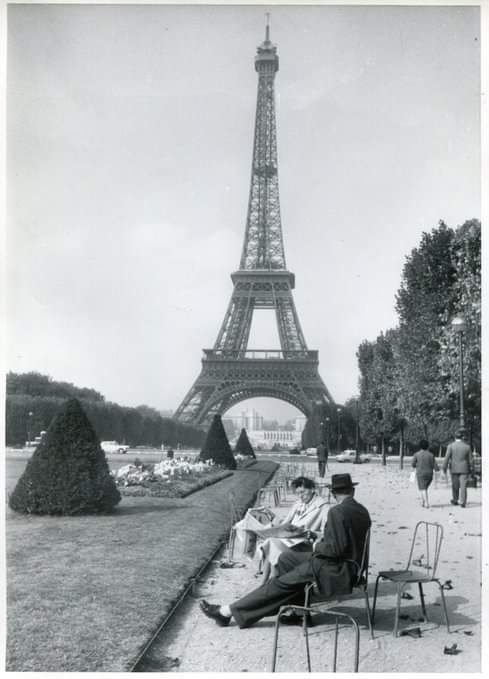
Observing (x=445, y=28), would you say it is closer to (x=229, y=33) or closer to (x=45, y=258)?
(x=229, y=33)

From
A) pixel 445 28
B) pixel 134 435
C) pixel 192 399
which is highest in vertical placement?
pixel 445 28

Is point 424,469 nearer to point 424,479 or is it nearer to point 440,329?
point 424,479

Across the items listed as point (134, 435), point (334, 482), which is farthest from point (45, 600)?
point (134, 435)

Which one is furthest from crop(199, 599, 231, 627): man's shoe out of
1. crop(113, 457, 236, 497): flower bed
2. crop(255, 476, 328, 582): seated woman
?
crop(113, 457, 236, 497): flower bed

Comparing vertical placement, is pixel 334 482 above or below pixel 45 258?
below

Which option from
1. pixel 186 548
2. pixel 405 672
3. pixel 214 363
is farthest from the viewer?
pixel 214 363

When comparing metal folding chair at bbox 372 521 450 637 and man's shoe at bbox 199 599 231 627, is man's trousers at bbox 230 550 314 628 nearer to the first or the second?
man's shoe at bbox 199 599 231 627
